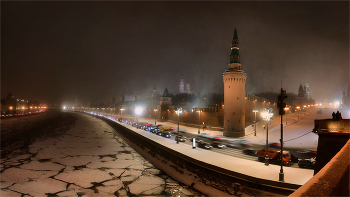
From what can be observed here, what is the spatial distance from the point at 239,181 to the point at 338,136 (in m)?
7.23

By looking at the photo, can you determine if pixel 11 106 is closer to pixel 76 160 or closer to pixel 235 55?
pixel 76 160

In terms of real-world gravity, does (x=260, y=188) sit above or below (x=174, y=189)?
above

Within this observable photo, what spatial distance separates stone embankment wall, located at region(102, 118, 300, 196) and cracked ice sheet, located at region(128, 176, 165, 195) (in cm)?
170

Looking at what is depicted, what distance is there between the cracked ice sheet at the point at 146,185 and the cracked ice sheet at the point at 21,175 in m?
6.80

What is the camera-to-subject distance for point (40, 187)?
Answer: 13094mm

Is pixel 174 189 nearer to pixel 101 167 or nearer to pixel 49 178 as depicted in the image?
pixel 101 167

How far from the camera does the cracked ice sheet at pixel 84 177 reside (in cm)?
1417

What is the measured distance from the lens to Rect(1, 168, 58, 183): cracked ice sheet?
14359 mm

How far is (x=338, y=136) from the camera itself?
42.4 ft

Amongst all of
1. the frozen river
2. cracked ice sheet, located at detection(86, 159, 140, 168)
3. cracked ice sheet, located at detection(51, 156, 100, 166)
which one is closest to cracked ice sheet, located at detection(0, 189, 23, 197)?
the frozen river

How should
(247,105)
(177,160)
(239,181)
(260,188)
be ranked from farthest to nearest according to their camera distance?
(247,105), (177,160), (239,181), (260,188)

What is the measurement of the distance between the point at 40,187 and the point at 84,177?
2.78 metres

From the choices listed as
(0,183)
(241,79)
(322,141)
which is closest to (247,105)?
(241,79)

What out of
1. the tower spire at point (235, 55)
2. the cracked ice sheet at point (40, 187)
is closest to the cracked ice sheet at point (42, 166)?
the cracked ice sheet at point (40, 187)
